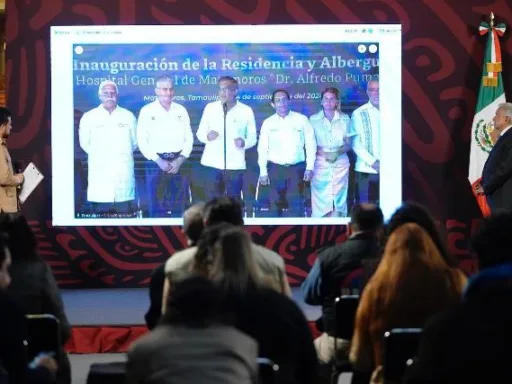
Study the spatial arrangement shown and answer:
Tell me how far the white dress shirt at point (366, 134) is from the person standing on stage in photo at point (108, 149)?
5.72 ft

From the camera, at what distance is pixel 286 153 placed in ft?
25.9

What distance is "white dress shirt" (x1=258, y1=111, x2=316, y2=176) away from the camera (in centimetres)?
790

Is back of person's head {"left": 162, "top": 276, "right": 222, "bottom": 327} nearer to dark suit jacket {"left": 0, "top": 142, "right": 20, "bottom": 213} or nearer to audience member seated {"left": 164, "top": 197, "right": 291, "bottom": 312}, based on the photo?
audience member seated {"left": 164, "top": 197, "right": 291, "bottom": 312}

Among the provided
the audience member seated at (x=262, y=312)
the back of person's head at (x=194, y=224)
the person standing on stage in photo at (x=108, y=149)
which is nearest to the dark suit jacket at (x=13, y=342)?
the audience member seated at (x=262, y=312)

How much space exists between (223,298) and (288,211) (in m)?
4.84

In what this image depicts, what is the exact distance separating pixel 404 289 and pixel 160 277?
1.20 meters

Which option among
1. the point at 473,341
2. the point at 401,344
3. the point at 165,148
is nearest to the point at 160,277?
the point at 401,344

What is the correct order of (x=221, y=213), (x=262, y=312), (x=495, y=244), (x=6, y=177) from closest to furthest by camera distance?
(x=495, y=244), (x=262, y=312), (x=221, y=213), (x=6, y=177)

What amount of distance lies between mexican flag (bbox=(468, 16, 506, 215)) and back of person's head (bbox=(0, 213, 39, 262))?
457cm

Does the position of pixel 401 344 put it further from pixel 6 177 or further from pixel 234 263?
pixel 6 177

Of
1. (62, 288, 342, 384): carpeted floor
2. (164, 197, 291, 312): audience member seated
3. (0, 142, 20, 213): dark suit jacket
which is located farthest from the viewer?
(0, 142, 20, 213): dark suit jacket

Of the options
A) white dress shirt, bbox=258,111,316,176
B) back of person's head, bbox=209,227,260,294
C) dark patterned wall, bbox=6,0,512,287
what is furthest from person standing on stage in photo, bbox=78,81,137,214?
back of person's head, bbox=209,227,260,294

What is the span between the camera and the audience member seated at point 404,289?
3525mm

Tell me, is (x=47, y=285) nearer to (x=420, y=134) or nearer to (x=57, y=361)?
(x=57, y=361)
